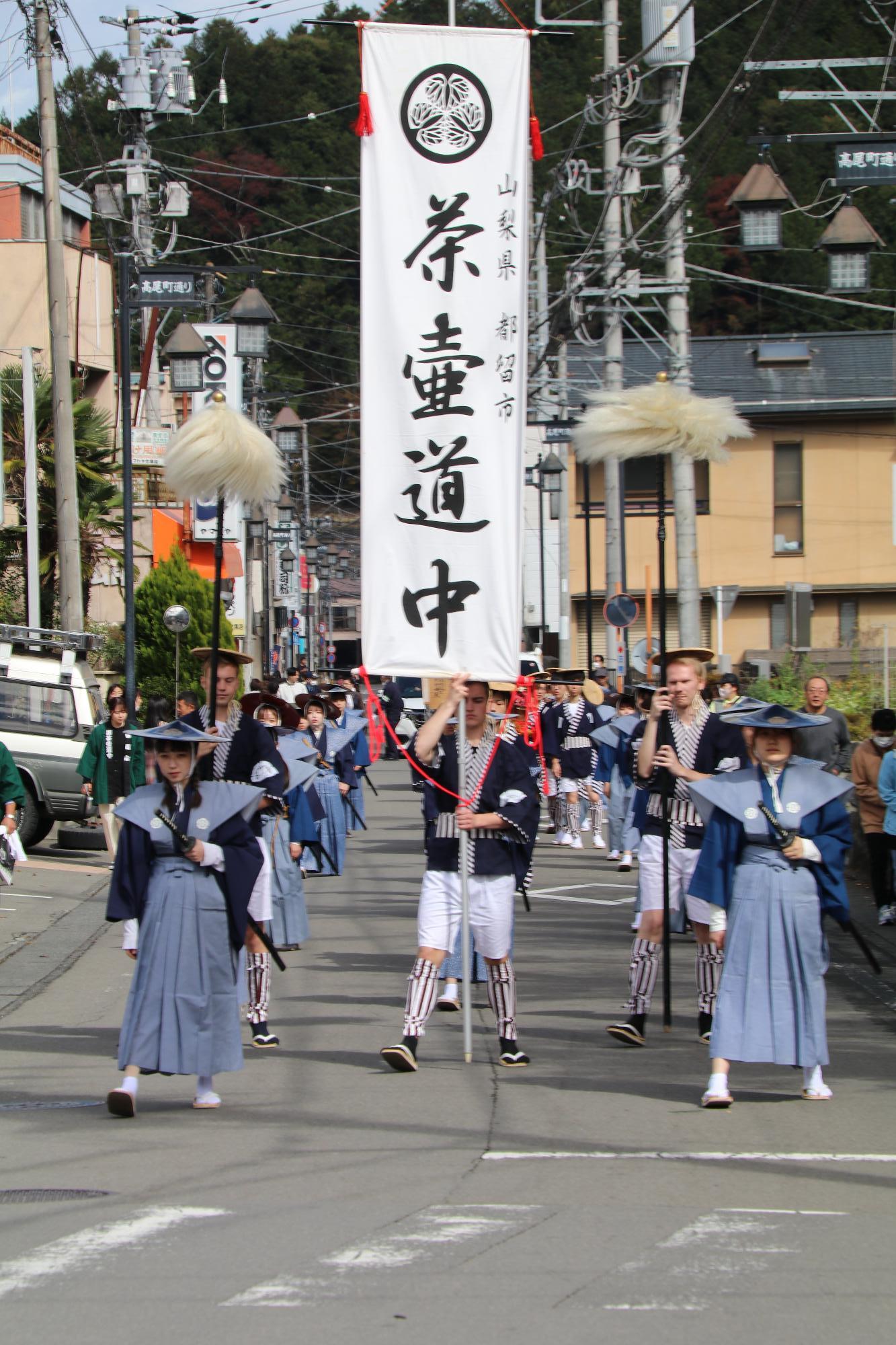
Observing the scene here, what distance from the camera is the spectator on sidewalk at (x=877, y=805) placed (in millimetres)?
13367

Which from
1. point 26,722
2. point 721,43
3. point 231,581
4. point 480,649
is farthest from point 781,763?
point 721,43

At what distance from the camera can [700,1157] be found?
6.71m

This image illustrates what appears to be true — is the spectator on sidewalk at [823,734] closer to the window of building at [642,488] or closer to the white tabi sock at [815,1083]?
the white tabi sock at [815,1083]

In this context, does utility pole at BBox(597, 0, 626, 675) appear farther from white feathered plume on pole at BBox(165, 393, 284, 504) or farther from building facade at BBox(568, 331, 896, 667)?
building facade at BBox(568, 331, 896, 667)

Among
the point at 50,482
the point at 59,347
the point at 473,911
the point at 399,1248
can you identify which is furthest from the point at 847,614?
the point at 399,1248

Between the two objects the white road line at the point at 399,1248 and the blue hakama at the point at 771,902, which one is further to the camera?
the blue hakama at the point at 771,902

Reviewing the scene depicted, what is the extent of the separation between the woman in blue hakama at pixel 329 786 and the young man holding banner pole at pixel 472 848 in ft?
26.7

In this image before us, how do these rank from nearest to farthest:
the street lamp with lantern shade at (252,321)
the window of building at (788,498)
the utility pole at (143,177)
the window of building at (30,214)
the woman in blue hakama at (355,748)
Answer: the woman in blue hakama at (355,748)
the street lamp with lantern shade at (252,321)
the utility pole at (143,177)
the window of building at (30,214)
the window of building at (788,498)

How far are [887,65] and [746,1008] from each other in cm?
1046

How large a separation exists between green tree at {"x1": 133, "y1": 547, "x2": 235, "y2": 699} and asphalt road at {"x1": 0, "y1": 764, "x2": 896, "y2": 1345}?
1785 cm

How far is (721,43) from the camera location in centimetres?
4006

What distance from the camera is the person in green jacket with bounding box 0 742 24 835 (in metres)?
12.6

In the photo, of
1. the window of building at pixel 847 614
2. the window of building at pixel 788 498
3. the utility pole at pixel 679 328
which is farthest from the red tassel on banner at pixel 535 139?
the window of building at pixel 788 498

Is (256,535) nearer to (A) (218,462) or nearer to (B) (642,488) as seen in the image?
(B) (642,488)
